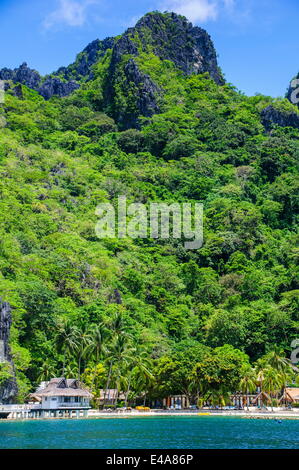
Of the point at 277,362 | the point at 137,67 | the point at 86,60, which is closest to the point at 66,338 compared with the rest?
the point at 277,362

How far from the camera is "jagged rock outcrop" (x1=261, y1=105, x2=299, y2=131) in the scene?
5015 inches

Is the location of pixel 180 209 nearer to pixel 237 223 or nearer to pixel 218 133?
pixel 237 223

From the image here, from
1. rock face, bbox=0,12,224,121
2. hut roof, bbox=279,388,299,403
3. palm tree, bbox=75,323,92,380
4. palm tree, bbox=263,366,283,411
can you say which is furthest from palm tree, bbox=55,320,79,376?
rock face, bbox=0,12,224,121

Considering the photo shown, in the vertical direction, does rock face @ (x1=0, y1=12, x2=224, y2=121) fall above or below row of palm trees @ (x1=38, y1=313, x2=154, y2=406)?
above

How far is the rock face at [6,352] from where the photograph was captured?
57844 millimetres

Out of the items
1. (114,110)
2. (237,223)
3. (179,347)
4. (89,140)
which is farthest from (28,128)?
(179,347)

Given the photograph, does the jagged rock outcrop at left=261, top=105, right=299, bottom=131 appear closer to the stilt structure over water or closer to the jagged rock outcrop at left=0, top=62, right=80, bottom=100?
the jagged rock outcrop at left=0, top=62, right=80, bottom=100

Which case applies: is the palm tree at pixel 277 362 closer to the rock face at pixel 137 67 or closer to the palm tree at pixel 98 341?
the palm tree at pixel 98 341

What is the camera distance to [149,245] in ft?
308

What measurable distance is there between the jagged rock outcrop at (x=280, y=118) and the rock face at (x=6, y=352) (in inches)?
3210

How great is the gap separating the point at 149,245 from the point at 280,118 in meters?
49.2

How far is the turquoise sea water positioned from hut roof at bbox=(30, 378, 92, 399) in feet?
26.9

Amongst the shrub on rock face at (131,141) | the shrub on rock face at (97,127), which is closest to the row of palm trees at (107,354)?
the shrub on rock face at (131,141)

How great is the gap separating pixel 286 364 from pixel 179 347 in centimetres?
1201
